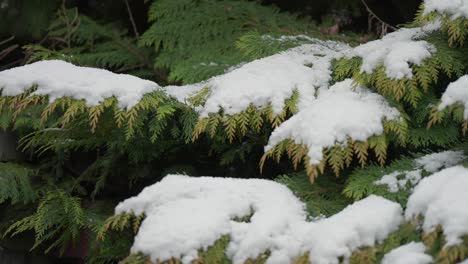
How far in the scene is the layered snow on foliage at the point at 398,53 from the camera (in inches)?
74.6

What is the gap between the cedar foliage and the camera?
180 cm

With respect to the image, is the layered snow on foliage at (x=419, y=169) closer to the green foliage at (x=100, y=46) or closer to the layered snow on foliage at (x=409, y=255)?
the layered snow on foliage at (x=409, y=255)

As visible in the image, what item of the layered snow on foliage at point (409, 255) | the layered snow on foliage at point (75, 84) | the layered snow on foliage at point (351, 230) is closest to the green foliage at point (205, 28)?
the layered snow on foliage at point (75, 84)

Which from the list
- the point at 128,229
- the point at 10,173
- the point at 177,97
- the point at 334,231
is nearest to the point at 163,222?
the point at 334,231

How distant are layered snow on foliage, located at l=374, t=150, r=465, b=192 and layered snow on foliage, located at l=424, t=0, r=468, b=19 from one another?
0.47 meters

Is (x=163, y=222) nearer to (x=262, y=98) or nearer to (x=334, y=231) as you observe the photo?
(x=334, y=231)

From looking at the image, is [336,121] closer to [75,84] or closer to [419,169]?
[419,169]

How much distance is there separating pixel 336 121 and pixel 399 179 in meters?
0.30

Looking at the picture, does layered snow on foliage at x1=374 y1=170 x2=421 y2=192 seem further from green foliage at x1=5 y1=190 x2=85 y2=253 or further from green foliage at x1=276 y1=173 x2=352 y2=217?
green foliage at x1=5 y1=190 x2=85 y2=253

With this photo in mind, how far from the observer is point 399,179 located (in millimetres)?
1814

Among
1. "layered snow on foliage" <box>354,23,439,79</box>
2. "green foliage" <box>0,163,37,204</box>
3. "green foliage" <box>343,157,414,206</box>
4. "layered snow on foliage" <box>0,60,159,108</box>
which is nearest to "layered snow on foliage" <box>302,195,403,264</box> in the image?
"green foliage" <box>343,157,414,206</box>

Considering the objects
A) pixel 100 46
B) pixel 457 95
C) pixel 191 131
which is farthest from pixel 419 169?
pixel 100 46

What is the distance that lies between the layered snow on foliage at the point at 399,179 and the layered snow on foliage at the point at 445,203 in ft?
0.53

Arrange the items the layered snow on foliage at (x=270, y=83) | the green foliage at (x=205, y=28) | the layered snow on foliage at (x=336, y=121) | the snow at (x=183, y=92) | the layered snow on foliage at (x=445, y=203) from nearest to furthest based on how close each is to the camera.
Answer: the layered snow on foliage at (x=445, y=203) < the layered snow on foliage at (x=336, y=121) < the layered snow on foliage at (x=270, y=83) < the snow at (x=183, y=92) < the green foliage at (x=205, y=28)
